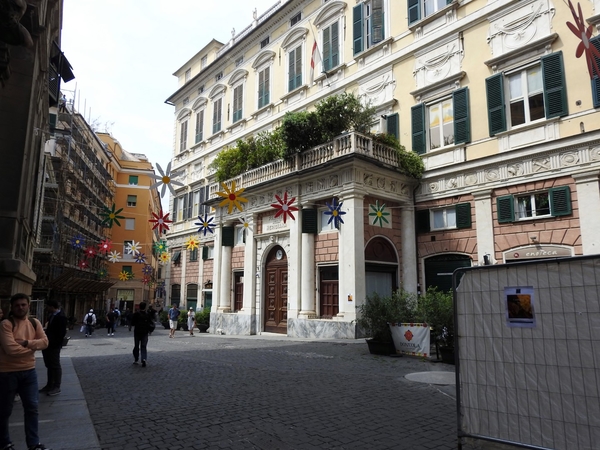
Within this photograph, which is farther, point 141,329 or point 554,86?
point 554,86

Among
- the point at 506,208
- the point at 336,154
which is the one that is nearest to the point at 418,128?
the point at 336,154

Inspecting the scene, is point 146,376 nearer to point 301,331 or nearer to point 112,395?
point 112,395

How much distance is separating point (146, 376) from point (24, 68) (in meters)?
6.55

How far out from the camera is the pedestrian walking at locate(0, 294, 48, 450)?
452cm

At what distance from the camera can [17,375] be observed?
181 inches

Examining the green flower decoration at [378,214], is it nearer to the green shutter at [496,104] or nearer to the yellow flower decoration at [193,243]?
the green shutter at [496,104]

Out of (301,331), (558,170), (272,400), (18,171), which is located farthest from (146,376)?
(558,170)

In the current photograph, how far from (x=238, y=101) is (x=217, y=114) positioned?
9.33 ft

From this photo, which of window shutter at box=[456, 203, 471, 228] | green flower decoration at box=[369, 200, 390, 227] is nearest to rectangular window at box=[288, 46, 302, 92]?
green flower decoration at box=[369, 200, 390, 227]

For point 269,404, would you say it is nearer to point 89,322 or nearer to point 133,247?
point 89,322

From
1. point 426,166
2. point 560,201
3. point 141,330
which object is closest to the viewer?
point 141,330

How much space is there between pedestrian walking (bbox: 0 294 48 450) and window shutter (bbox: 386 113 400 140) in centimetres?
1747

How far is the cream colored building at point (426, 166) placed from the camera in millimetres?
14803

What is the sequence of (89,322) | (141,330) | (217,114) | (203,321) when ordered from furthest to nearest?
(217,114) → (89,322) → (203,321) → (141,330)
